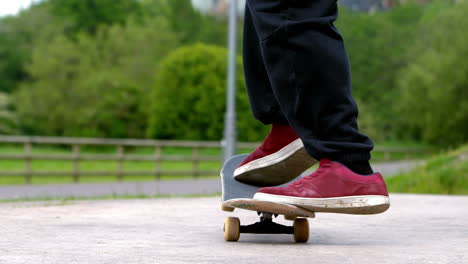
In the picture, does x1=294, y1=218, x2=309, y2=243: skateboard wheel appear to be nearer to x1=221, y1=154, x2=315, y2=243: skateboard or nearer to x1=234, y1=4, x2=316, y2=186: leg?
x1=221, y1=154, x2=315, y2=243: skateboard

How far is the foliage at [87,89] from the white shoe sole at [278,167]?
36161 millimetres

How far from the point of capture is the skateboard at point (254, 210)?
1.91 metres

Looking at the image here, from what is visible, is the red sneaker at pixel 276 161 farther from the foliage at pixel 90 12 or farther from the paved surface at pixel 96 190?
the foliage at pixel 90 12

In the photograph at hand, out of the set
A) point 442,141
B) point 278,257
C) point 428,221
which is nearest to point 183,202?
point 428,221

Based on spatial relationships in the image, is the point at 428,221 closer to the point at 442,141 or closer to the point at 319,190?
the point at 319,190

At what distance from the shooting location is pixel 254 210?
1.96m

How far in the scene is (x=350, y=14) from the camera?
43125mm

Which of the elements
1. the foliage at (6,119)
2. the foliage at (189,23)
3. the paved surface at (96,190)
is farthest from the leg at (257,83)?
the foliage at (189,23)

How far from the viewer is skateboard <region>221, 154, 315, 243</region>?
1.91 meters

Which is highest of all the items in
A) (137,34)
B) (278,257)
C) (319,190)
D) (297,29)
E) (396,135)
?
(137,34)

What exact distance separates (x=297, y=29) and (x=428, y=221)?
3.42 ft

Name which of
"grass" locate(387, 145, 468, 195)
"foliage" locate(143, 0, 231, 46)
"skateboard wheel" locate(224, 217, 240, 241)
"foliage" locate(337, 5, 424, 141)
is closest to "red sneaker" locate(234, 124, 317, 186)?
"skateboard wheel" locate(224, 217, 240, 241)

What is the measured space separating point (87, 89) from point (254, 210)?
124 feet

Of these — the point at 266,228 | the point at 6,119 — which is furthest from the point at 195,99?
the point at 266,228
